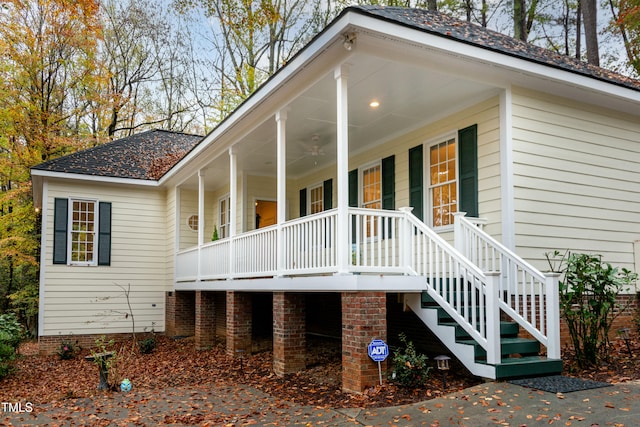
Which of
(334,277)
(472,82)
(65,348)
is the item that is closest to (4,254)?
(65,348)

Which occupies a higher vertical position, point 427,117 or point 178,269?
point 427,117

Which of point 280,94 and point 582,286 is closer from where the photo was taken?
point 582,286

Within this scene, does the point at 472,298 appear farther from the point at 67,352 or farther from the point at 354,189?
the point at 67,352

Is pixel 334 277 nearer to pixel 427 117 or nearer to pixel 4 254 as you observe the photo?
pixel 427 117

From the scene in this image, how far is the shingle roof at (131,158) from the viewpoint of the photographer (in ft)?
48.5

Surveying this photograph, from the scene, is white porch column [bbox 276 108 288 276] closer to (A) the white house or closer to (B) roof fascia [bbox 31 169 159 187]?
(A) the white house

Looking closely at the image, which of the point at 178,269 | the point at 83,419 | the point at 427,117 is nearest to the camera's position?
the point at 83,419

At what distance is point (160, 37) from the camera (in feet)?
85.6

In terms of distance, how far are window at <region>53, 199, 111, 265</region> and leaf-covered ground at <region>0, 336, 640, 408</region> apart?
2.72 metres

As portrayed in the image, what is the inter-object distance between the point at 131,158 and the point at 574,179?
41.6ft

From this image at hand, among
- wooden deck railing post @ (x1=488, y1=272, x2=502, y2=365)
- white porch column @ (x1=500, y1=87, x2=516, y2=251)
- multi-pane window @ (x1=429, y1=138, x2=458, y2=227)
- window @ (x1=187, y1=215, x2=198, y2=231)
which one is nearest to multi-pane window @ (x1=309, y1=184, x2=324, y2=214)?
window @ (x1=187, y1=215, x2=198, y2=231)

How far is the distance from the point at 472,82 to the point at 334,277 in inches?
138

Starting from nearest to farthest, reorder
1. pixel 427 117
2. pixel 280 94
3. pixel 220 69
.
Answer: pixel 280 94, pixel 427 117, pixel 220 69

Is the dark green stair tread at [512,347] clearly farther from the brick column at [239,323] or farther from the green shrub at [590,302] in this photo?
the brick column at [239,323]
